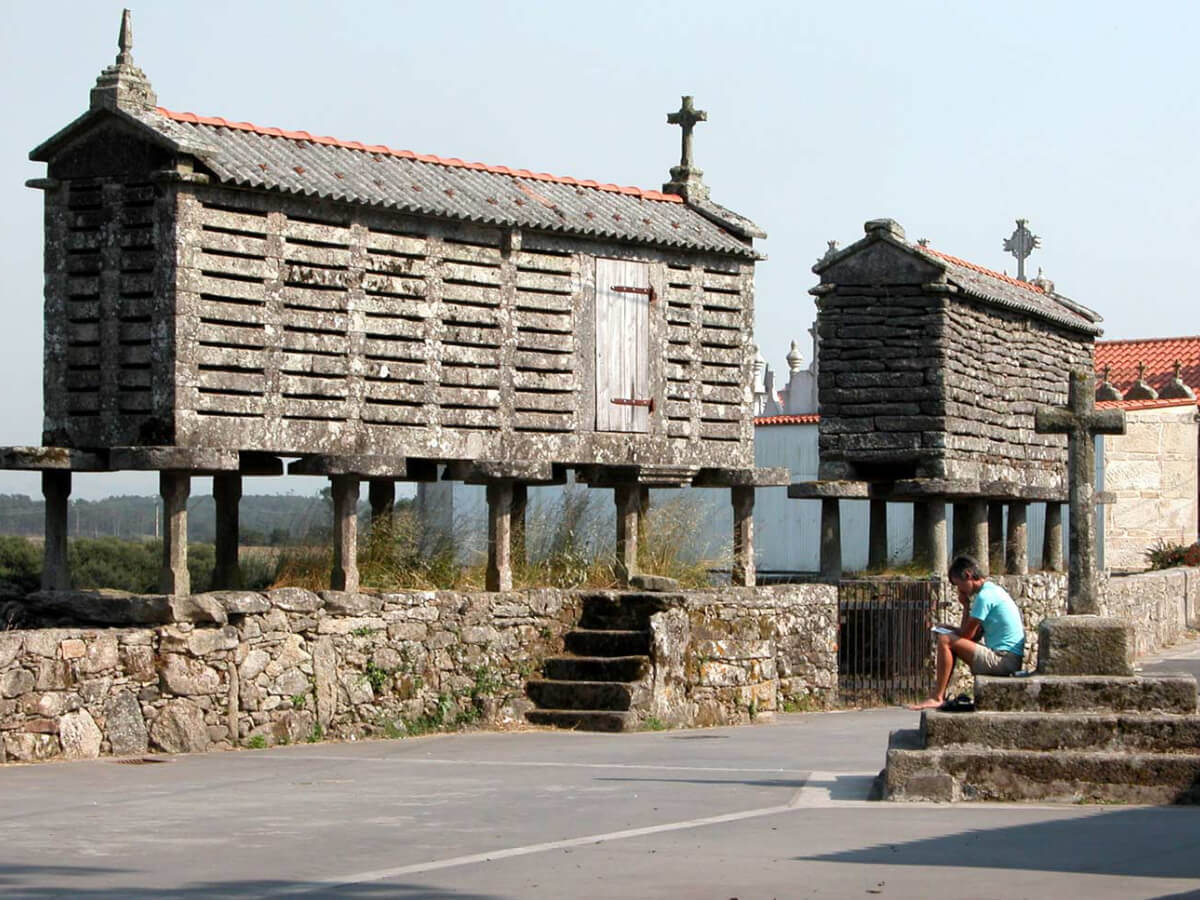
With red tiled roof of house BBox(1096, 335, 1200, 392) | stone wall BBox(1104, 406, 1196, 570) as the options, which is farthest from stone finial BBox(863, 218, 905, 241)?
red tiled roof of house BBox(1096, 335, 1200, 392)

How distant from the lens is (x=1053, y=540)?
990 inches

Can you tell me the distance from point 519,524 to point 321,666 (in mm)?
3289

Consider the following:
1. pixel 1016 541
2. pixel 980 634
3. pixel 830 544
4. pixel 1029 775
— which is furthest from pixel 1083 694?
pixel 1016 541

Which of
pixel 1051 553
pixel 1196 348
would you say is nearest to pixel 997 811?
pixel 1051 553

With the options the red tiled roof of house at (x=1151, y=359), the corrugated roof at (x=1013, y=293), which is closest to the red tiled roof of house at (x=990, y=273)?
the corrugated roof at (x=1013, y=293)

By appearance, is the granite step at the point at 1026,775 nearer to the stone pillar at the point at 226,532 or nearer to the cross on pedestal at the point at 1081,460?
the cross on pedestal at the point at 1081,460

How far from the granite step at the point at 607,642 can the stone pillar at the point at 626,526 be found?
41.8 inches

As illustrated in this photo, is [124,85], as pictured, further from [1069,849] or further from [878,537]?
[878,537]

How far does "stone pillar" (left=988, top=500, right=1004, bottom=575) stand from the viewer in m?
24.9

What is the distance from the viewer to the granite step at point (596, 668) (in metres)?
15.7

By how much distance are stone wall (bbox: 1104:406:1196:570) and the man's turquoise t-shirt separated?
77.0ft

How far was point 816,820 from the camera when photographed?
9.00 m

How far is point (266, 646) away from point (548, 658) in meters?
2.96

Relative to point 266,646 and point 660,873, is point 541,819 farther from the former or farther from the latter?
point 266,646
